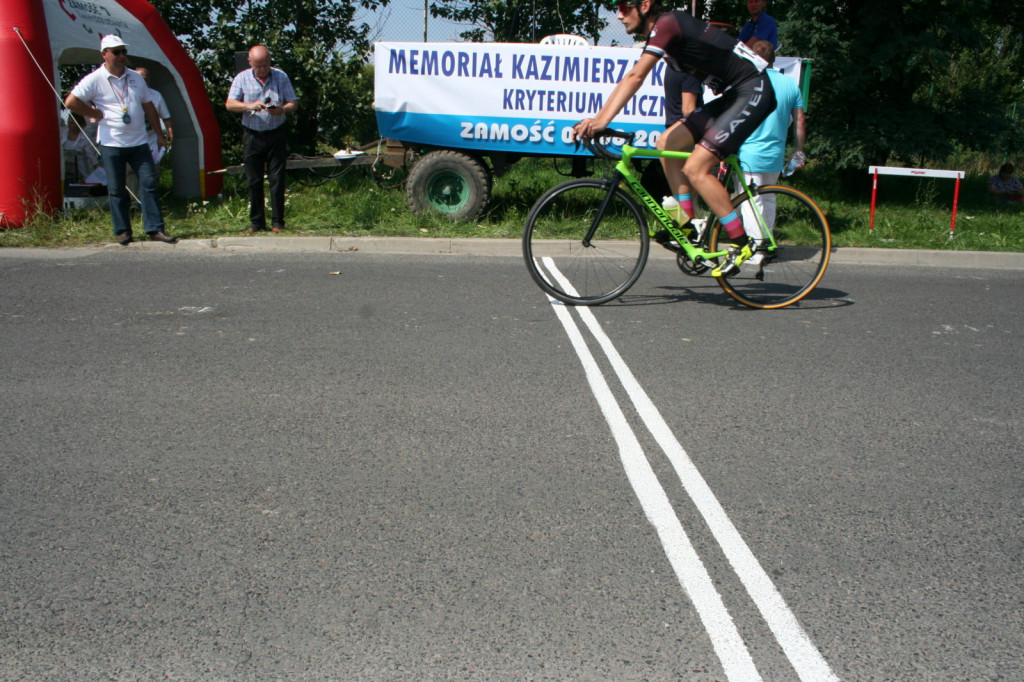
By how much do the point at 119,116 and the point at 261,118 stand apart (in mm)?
1307

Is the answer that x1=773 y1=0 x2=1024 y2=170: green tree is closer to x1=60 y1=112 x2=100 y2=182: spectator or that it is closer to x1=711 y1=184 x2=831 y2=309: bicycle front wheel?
x1=711 y1=184 x2=831 y2=309: bicycle front wheel

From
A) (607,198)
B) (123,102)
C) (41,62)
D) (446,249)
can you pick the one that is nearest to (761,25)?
(607,198)

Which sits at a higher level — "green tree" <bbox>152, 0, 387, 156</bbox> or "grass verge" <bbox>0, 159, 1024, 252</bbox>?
"green tree" <bbox>152, 0, 387, 156</bbox>

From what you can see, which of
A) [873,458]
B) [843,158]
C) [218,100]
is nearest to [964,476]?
[873,458]

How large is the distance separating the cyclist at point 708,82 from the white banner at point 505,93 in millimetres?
3259

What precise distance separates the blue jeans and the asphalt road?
9.46 feet

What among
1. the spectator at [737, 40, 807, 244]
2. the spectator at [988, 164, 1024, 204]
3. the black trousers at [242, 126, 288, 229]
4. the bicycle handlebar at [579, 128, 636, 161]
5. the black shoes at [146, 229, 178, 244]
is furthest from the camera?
the spectator at [988, 164, 1024, 204]

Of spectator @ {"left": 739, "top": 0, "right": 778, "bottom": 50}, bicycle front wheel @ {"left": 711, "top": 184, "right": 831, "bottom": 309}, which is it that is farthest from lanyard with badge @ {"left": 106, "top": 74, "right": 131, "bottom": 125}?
spectator @ {"left": 739, "top": 0, "right": 778, "bottom": 50}

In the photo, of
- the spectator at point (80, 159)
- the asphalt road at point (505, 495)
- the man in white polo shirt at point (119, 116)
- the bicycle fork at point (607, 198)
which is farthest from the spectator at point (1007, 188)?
the spectator at point (80, 159)

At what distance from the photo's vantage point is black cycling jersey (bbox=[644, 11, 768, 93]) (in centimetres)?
561

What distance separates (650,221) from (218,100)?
917 centimetres

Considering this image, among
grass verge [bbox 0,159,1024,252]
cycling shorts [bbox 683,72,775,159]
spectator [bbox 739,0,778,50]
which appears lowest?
grass verge [bbox 0,159,1024,252]

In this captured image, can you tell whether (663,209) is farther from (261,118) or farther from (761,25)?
(261,118)

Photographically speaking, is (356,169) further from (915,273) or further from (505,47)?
(915,273)
